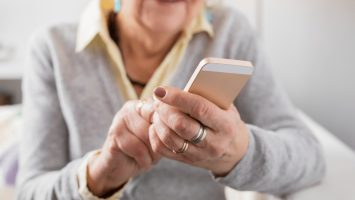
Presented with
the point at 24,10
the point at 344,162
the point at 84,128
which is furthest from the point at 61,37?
the point at 24,10

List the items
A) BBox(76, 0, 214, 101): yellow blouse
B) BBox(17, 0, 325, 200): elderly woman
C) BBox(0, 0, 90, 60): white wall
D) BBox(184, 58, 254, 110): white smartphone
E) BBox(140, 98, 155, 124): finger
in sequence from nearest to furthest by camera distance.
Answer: BBox(184, 58, 254, 110): white smartphone, BBox(140, 98, 155, 124): finger, BBox(17, 0, 325, 200): elderly woman, BBox(76, 0, 214, 101): yellow blouse, BBox(0, 0, 90, 60): white wall

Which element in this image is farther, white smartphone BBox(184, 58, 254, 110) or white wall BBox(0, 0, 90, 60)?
white wall BBox(0, 0, 90, 60)

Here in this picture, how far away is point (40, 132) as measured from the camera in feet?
1.95

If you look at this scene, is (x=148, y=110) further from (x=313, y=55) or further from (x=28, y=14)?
(x=28, y=14)

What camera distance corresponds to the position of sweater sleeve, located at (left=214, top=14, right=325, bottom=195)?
43 centimetres

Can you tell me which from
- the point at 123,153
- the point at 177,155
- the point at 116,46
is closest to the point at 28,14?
the point at 116,46

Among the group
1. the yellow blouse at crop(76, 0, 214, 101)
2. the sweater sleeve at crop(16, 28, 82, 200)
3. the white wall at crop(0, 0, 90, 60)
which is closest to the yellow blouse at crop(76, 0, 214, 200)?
the yellow blouse at crop(76, 0, 214, 101)

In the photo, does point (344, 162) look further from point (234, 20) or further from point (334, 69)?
point (234, 20)

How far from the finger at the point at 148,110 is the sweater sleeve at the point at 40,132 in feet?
0.79

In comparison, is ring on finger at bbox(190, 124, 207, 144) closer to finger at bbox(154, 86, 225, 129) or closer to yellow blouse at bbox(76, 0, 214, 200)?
finger at bbox(154, 86, 225, 129)

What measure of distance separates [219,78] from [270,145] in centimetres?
24

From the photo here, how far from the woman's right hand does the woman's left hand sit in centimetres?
→ 5

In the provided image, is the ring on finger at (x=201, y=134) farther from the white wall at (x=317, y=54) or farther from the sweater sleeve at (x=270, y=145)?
Result: the white wall at (x=317, y=54)

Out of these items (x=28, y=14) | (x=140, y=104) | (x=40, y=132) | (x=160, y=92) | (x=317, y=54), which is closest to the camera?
(x=160, y=92)
